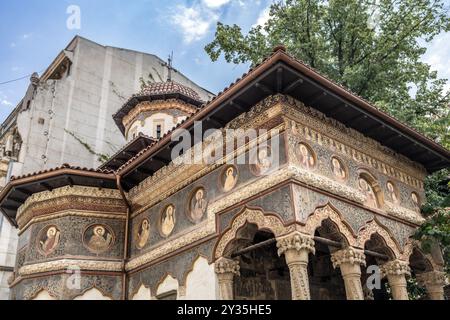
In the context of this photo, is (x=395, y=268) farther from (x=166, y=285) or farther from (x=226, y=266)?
(x=166, y=285)

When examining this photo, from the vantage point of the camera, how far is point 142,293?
9594mm

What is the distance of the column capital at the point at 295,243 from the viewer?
21.4 ft

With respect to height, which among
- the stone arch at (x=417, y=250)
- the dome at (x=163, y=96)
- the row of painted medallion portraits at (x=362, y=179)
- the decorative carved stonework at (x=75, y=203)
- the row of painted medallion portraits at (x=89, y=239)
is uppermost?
the dome at (x=163, y=96)

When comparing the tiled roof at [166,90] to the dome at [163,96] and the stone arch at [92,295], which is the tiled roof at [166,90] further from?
the stone arch at [92,295]

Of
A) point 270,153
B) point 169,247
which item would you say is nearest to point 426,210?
point 270,153

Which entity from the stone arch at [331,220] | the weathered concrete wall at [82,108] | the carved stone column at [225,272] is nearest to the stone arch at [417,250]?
the stone arch at [331,220]

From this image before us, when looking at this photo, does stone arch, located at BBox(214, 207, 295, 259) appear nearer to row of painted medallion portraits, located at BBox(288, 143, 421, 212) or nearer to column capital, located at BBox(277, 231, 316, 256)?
column capital, located at BBox(277, 231, 316, 256)

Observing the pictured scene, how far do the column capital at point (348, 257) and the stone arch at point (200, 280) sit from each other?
2.10m

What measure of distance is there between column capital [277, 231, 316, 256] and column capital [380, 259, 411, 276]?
2.76 metres

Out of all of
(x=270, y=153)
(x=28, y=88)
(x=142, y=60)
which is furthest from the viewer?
(x=142, y=60)

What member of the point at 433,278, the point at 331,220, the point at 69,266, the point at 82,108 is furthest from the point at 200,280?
the point at 82,108

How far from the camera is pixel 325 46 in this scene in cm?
1484

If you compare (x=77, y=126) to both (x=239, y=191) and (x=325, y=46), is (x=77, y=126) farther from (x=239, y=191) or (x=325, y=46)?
(x=239, y=191)
